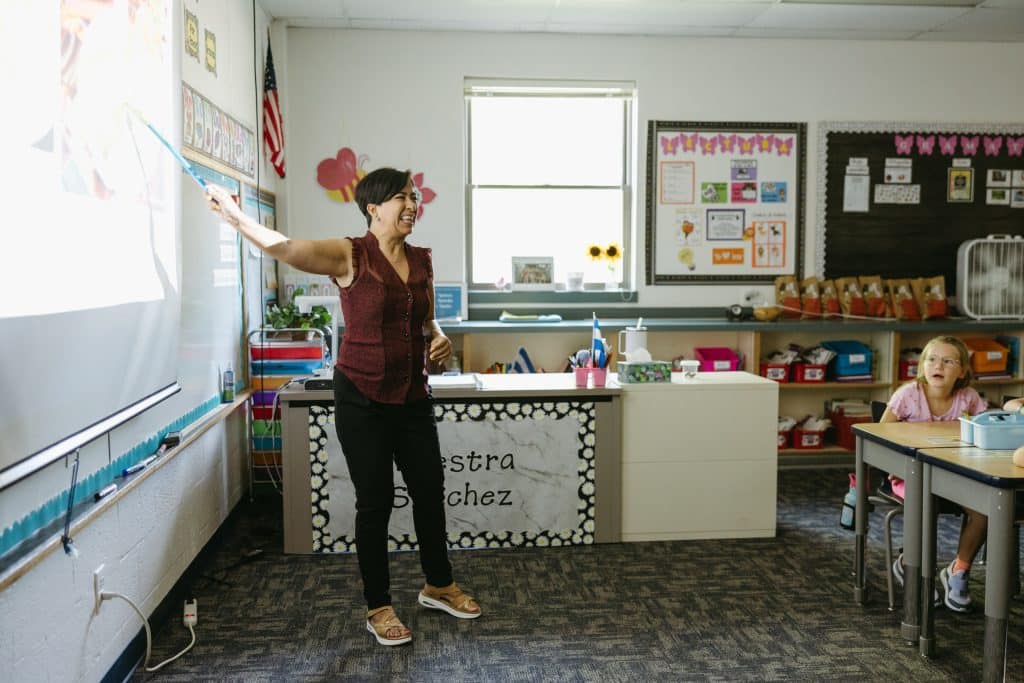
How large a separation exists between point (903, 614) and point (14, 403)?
2745 millimetres

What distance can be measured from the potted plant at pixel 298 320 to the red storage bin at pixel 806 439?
9.64ft

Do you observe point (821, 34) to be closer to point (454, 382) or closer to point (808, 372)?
point (808, 372)

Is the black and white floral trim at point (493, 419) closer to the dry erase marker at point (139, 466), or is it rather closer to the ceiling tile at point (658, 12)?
the dry erase marker at point (139, 466)

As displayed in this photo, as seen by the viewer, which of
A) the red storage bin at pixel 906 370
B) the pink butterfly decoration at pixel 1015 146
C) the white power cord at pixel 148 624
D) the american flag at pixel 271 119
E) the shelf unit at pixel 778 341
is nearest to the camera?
the white power cord at pixel 148 624

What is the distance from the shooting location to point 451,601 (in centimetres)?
312

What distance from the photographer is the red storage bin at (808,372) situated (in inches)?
215

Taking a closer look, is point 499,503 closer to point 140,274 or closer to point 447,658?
point 447,658

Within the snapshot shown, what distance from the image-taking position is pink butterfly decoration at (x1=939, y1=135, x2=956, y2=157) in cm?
580

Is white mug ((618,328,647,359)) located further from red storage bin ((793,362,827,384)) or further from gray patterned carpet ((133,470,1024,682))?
red storage bin ((793,362,827,384))

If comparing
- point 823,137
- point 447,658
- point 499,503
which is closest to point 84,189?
point 447,658

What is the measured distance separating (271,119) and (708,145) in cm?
272

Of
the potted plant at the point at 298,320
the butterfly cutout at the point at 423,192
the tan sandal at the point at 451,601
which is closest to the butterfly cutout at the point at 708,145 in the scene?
the butterfly cutout at the point at 423,192

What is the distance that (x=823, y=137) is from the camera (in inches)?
225

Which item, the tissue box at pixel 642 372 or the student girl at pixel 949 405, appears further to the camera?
the tissue box at pixel 642 372
